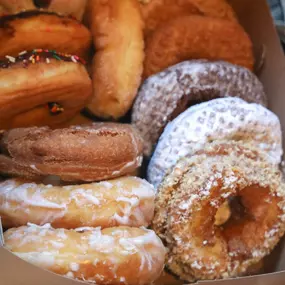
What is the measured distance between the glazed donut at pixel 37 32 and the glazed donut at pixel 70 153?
21cm

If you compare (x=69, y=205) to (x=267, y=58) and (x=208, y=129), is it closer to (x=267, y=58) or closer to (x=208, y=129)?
(x=208, y=129)

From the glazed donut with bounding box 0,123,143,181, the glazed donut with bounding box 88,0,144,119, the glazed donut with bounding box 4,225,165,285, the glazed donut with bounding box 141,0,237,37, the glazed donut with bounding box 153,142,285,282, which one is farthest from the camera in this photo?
the glazed donut with bounding box 141,0,237,37

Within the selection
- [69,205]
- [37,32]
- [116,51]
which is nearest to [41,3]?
[37,32]

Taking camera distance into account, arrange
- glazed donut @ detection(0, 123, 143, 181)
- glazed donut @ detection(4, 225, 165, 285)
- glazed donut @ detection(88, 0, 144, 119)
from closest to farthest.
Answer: glazed donut @ detection(4, 225, 165, 285), glazed donut @ detection(0, 123, 143, 181), glazed donut @ detection(88, 0, 144, 119)

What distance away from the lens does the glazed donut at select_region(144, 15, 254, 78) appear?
137 cm

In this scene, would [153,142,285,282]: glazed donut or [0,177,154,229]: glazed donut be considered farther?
[153,142,285,282]: glazed donut

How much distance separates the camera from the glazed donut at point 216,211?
112 centimetres

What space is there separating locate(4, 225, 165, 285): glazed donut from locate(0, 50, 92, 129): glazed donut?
1.04 ft

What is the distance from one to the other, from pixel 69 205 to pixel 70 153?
116mm

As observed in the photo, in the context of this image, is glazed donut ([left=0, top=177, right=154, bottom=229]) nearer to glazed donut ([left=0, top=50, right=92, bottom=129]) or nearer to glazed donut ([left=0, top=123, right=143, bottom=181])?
glazed donut ([left=0, top=123, right=143, bottom=181])

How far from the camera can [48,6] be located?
117 centimetres

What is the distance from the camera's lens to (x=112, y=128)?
3.57 ft

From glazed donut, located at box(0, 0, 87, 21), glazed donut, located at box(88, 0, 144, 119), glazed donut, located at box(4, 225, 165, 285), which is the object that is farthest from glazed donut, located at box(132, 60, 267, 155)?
glazed donut, located at box(4, 225, 165, 285)

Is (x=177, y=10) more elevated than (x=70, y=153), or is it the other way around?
(x=177, y=10)
